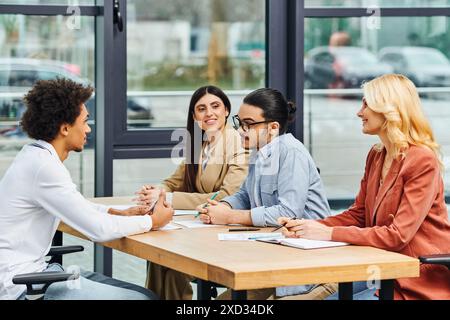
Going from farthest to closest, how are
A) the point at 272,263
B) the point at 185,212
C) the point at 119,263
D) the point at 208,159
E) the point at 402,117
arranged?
the point at 119,263
the point at 208,159
the point at 185,212
the point at 402,117
the point at 272,263

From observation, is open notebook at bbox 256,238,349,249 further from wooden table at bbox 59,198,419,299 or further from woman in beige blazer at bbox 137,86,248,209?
woman in beige blazer at bbox 137,86,248,209

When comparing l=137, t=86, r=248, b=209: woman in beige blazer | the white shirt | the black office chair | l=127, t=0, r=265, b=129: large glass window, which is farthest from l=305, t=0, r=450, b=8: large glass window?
the black office chair

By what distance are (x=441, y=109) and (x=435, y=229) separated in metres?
2.67

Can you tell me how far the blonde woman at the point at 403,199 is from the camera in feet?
10.5

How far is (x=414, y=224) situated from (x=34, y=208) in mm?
1331

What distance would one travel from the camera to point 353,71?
5.87 meters

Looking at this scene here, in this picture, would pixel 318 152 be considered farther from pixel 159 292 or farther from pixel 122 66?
pixel 159 292

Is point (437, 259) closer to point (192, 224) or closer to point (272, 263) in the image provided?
point (272, 263)

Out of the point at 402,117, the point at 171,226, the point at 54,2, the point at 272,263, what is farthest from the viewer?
the point at 54,2

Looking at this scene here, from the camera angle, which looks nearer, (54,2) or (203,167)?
(203,167)

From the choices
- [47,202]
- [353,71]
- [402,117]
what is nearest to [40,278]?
[47,202]

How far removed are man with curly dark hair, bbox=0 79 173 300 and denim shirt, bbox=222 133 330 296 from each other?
1.96 ft

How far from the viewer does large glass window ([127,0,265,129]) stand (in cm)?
529

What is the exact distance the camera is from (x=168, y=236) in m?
3.42
